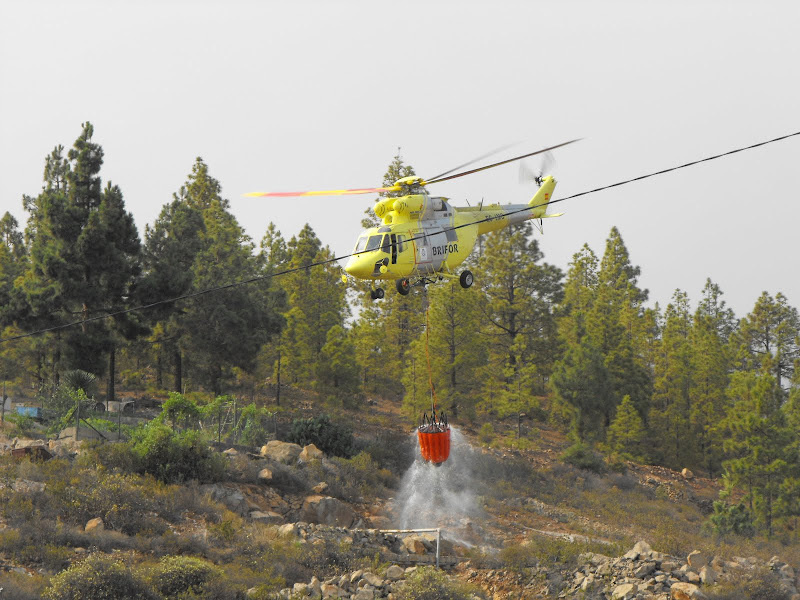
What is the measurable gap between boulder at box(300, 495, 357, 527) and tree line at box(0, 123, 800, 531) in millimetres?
8325

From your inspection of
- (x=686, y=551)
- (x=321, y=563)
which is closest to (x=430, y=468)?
(x=686, y=551)

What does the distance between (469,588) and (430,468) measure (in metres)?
14.2

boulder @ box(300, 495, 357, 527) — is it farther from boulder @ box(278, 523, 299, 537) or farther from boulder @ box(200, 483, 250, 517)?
boulder @ box(278, 523, 299, 537)

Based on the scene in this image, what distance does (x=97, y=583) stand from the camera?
16391mm

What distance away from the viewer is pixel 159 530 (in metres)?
21.2

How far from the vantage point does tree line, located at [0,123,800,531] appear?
35906 mm

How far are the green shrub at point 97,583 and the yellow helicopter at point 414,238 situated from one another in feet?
27.0

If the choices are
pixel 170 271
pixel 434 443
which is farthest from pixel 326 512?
pixel 170 271

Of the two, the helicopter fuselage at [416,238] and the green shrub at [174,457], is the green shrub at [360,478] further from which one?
the helicopter fuselage at [416,238]

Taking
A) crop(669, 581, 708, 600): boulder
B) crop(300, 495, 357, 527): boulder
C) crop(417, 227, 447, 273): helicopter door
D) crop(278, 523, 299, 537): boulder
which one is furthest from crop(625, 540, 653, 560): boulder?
crop(417, 227, 447, 273): helicopter door

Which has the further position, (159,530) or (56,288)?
(56,288)

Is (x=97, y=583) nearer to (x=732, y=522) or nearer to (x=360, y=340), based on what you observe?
(x=732, y=522)

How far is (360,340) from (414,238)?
3329 cm

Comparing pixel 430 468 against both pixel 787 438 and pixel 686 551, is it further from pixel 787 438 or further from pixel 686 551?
pixel 787 438
